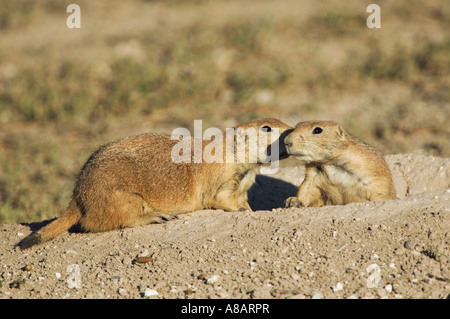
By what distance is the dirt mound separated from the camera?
14.8 feet

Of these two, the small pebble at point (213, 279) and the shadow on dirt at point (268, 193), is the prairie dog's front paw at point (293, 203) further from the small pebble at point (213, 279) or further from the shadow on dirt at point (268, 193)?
the small pebble at point (213, 279)

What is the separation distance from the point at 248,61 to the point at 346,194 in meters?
7.36

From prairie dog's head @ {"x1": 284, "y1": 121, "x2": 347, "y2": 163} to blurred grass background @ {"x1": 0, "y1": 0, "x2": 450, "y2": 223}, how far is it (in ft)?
11.7

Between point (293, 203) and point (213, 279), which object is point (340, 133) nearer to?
point (293, 203)

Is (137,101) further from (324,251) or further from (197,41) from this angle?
(324,251)

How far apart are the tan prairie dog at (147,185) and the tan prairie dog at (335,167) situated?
0.96 ft

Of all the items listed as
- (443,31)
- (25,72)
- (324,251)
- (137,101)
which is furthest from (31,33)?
→ (324,251)

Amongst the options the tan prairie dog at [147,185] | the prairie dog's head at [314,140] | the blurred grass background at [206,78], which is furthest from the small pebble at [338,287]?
the blurred grass background at [206,78]

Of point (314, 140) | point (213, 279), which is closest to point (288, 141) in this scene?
point (314, 140)

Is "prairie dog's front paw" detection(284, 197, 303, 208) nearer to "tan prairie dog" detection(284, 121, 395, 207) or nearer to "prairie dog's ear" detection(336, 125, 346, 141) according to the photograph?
"tan prairie dog" detection(284, 121, 395, 207)

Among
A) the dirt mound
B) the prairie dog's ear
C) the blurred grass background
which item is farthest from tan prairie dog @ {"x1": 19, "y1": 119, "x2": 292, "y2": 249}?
the blurred grass background

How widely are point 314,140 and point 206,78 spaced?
21.6ft

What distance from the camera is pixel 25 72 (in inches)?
497

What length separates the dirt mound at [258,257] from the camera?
4496 millimetres
